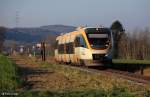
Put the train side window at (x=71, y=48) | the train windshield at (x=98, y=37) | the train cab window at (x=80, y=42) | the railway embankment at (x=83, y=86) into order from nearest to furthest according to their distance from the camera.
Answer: the railway embankment at (x=83, y=86)
the train windshield at (x=98, y=37)
the train cab window at (x=80, y=42)
the train side window at (x=71, y=48)

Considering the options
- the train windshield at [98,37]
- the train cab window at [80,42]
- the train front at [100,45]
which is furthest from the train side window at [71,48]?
the train front at [100,45]

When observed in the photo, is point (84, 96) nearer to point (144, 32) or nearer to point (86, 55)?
point (86, 55)

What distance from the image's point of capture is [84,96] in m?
13.8

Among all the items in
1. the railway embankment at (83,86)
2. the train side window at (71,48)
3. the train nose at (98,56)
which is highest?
the train side window at (71,48)

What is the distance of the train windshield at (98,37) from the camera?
111 ft

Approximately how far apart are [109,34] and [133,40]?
5687 centimetres

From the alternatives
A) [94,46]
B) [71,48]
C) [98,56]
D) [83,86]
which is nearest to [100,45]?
[94,46]

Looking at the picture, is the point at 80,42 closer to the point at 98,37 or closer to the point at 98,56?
the point at 98,37

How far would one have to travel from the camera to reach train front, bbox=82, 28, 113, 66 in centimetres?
3362

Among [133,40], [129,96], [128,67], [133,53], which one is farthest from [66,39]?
[133,40]

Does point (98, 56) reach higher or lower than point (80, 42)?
lower

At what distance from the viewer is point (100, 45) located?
3378cm

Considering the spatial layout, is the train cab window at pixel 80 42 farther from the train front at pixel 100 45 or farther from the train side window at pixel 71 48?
the train side window at pixel 71 48

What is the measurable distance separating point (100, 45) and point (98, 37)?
836 mm
